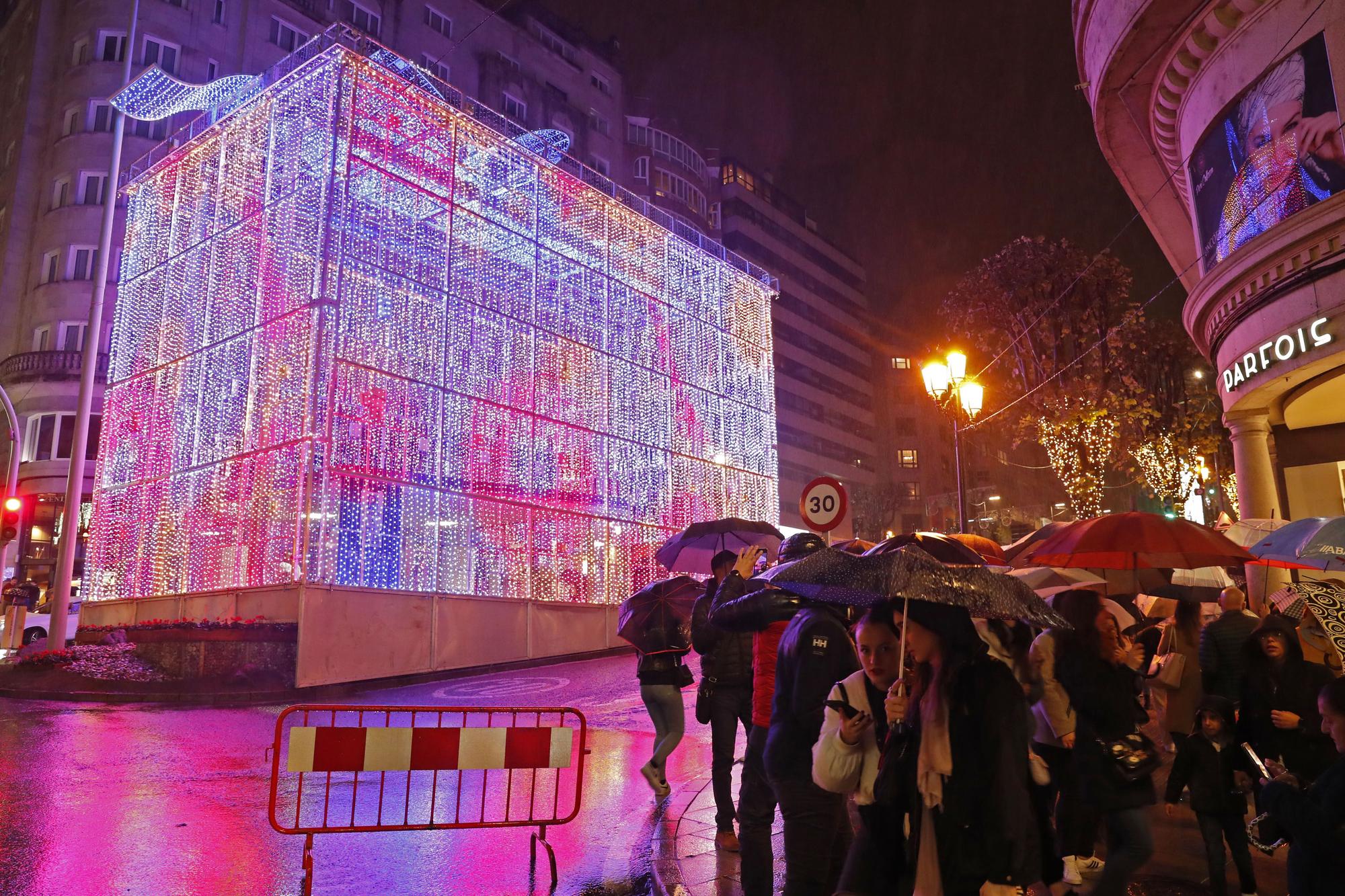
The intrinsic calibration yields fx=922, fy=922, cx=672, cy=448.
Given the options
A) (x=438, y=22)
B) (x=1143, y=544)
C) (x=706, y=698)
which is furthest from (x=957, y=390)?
(x=438, y=22)

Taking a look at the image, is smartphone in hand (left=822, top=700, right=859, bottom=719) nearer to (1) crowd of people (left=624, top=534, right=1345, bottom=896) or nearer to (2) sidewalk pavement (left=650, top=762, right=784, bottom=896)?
(1) crowd of people (left=624, top=534, right=1345, bottom=896)

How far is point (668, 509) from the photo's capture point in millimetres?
27234

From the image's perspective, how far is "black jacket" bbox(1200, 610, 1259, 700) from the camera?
644cm

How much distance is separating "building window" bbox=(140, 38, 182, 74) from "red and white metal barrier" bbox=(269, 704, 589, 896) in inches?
1288

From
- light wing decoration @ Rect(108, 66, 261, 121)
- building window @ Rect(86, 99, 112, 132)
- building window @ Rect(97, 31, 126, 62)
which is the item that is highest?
building window @ Rect(97, 31, 126, 62)

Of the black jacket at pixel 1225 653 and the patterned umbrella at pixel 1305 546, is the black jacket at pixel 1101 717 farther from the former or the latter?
the patterned umbrella at pixel 1305 546

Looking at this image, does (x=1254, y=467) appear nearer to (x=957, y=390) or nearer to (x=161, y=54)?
(x=957, y=390)

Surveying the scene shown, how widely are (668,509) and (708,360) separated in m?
5.80

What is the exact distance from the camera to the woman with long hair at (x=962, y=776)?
10.8 feet

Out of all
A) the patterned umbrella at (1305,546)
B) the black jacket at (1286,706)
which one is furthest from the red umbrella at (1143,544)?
the black jacket at (1286,706)

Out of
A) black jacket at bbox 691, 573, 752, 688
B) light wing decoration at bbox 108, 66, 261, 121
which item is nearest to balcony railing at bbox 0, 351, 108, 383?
light wing decoration at bbox 108, 66, 261, 121

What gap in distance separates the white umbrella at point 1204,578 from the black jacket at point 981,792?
9848 mm

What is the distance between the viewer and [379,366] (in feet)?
65.2

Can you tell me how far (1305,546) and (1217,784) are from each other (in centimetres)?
292
